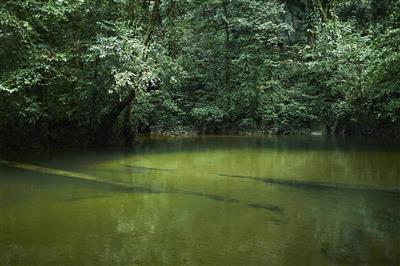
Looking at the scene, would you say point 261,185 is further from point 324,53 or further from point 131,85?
point 324,53

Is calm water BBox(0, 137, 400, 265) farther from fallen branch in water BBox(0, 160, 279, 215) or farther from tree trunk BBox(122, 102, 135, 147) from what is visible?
tree trunk BBox(122, 102, 135, 147)

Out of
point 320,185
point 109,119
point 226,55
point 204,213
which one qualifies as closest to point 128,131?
point 109,119

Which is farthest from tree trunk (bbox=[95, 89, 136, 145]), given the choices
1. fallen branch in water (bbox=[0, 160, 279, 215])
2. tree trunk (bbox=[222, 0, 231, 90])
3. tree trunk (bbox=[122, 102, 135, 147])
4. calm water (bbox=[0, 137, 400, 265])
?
tree trunk (bbox=[222, 0, 231, 90])

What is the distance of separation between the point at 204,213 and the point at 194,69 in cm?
2349

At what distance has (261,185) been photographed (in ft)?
34.8

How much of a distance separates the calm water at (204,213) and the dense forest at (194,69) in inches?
167

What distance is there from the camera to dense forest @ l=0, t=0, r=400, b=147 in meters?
16.7

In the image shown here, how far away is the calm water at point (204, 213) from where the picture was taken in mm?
5793

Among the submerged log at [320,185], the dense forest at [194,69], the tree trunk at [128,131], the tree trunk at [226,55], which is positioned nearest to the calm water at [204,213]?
the submerged log at [320,185]

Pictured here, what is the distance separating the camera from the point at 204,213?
7.95 metres

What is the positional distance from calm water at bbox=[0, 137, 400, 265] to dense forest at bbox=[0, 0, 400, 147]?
4.25 meters

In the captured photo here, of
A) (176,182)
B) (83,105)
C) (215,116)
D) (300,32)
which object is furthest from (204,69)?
(176,182)

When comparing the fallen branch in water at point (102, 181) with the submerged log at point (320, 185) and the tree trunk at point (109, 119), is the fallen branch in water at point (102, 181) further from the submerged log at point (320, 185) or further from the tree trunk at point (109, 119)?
the tree trunk at point (109, 119)

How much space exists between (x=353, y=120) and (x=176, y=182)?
1820cm
